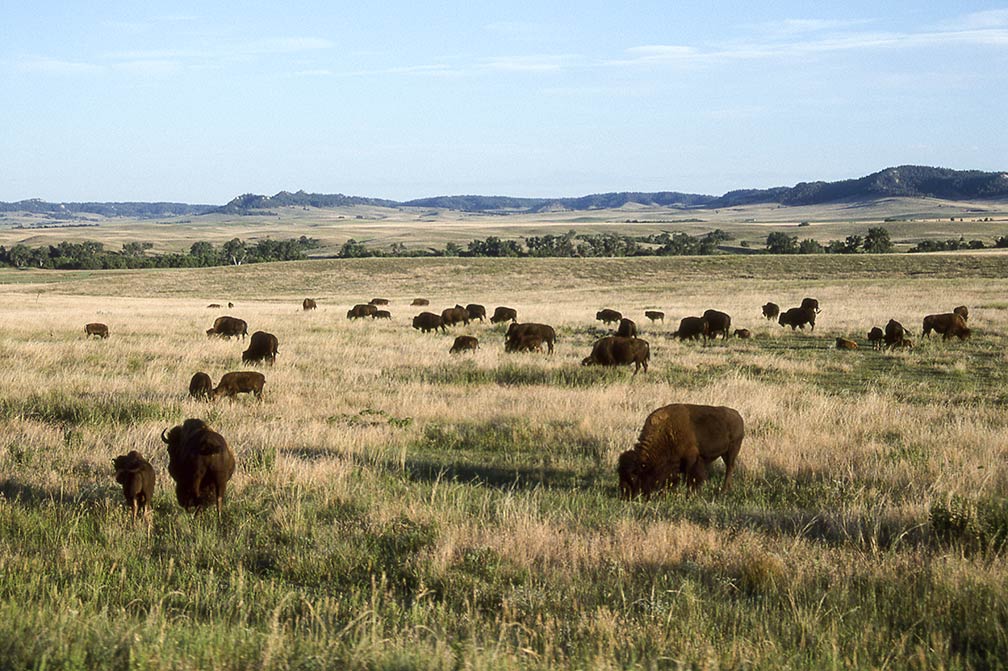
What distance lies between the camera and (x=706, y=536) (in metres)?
6.88

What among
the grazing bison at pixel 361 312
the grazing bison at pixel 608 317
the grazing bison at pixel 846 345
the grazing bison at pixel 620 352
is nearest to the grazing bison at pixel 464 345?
the grazing bison at pixel 620 352

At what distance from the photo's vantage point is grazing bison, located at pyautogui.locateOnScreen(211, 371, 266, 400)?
47.3 feet

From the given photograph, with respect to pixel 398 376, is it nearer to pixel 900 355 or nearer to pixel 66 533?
pixel 66 533

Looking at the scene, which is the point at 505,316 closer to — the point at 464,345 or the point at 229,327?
the point at 229,327

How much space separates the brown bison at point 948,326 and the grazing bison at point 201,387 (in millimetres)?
20333

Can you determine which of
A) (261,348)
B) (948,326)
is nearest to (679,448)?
(261,348)

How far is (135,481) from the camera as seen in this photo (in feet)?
24.4

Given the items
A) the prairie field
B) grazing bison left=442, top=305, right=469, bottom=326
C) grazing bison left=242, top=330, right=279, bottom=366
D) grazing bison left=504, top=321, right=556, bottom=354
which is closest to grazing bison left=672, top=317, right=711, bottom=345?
grazing bison left=504, top=321, right=556, bottom=354

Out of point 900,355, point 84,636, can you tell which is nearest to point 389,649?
point 84,636

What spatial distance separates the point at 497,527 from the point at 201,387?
904 centimetres

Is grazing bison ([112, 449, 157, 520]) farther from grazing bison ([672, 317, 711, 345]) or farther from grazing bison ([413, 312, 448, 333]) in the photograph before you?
grazing bison ([413, 312, 448, 333])

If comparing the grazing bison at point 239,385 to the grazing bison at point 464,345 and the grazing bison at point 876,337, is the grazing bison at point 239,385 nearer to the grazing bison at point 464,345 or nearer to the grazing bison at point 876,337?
the grazing bison at point 464,345

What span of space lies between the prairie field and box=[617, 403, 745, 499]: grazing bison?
0.94 ft

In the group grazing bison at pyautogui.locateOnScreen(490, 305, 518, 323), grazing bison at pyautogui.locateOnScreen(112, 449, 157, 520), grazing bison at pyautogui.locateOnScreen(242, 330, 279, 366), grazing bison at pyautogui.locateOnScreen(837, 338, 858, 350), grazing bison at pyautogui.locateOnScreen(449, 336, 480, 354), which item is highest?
grazing bison at pyautogui.locateOnScreen(112, 449, 157, 520)
